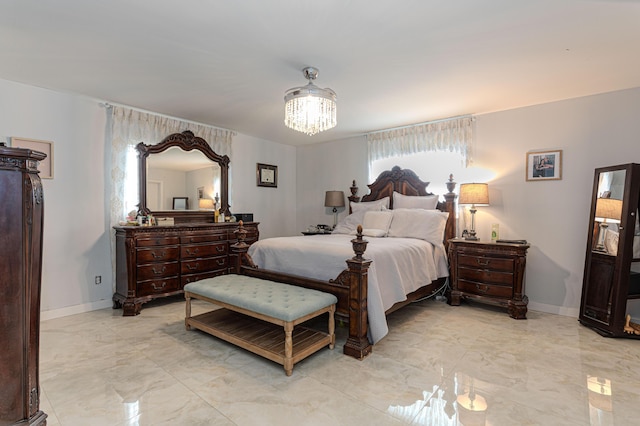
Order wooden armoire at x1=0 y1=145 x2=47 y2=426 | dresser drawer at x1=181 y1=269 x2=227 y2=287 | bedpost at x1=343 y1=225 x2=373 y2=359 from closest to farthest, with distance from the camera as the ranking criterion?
wooden armoire at x1=0 y1=145 x2=47 y2=426
bedpost at x1=343 y1=225 x2=373 y2=359
dresser drawer at x1=181 y1=269 x2=227 y2=287

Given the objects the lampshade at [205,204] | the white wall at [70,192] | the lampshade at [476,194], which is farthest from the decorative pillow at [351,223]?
the white wall at [70,192]

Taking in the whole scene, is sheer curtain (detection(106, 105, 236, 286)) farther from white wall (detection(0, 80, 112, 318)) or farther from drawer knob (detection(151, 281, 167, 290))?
drawer knob (detection(151, 281, 167, 290))

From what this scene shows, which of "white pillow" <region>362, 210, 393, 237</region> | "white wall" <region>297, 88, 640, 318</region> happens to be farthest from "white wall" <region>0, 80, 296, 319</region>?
"white wall" <region>297, 88, 640, 318</region>

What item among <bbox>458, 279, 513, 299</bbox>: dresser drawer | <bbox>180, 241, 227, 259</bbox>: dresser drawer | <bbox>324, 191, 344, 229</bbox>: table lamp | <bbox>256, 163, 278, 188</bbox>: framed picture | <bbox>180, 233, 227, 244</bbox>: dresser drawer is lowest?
<bbox>458, 279, 513, 299</bbox>: dresser drawer

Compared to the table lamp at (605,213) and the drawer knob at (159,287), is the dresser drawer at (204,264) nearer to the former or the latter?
the drawer knob at (159,287)

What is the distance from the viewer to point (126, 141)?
12.8 feet

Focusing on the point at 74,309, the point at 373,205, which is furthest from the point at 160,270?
the point at 373,205

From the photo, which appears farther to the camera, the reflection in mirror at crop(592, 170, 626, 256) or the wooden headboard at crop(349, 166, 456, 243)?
the wooden headboard at crop(349, 166, 456, 243)

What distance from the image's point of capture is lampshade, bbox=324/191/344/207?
213 inches

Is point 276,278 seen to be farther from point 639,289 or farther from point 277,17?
point 639,289

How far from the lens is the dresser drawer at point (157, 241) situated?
3606mm

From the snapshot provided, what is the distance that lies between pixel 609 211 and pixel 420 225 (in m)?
1.83

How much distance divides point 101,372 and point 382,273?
7.57 feet

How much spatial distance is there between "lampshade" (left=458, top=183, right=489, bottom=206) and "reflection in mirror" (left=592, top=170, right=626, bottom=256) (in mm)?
1049
